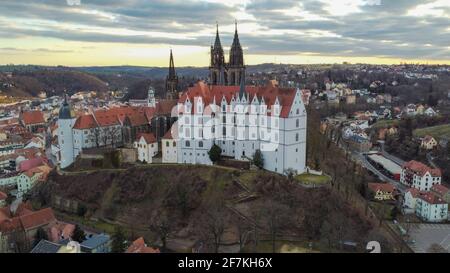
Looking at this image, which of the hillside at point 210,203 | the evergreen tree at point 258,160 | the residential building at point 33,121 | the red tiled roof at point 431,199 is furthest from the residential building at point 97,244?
the residential building at point 33,121

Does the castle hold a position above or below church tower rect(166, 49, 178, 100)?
below

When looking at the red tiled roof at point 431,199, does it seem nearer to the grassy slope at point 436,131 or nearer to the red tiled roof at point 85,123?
the grassy slope at point 436,131

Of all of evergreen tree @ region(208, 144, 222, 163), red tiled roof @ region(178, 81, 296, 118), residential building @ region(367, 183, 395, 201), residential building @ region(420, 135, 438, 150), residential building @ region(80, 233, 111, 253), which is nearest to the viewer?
residential building @ region(80, 233, 111, 253)

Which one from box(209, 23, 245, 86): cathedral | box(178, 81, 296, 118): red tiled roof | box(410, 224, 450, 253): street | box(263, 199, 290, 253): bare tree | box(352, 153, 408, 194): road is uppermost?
box(209, 23, 245, 86): cathedral

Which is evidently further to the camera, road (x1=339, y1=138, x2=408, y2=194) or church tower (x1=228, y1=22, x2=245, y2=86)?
road (x1=339, y1=138, x2=408, y2=194)

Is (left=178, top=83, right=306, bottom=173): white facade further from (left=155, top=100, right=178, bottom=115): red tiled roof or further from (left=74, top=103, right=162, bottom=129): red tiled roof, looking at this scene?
(left=74, top=103, right=162, bottom=129): red tiled roof

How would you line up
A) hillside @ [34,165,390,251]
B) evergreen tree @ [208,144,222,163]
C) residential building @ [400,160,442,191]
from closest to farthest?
hillside @ [34,165,390,251]
evergreen tree @ [208,144,222,163]
residential building @ [400,160,442,191]

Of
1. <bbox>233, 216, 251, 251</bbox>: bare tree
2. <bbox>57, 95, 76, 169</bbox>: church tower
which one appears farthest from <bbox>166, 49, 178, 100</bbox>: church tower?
<bbox>233, 216, 251, 251</bbox>: bare tree
